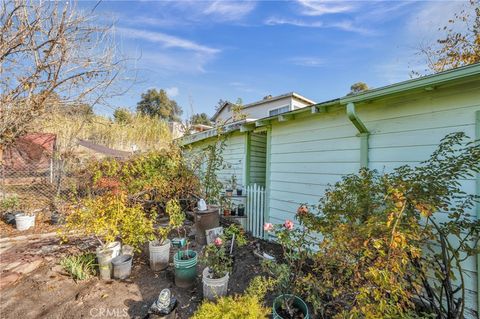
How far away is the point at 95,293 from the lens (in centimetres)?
279

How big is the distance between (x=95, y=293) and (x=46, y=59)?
477cm

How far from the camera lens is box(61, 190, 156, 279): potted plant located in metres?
3.10

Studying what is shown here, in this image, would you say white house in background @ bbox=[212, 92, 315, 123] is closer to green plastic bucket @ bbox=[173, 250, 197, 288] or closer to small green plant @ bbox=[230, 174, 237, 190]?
small green plant @ bbox=[230, 174, 237, 190]

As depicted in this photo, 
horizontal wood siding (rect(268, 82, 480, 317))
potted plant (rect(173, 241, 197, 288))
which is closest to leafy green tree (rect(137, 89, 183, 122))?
horizontal wood siding (rect(268, 82, 480, 317))

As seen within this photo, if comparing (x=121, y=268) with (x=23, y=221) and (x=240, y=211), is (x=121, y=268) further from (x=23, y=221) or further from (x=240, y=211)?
(x=23, y=221)

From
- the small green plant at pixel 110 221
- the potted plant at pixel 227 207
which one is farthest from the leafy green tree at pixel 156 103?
the small green plant at pixel 110 221

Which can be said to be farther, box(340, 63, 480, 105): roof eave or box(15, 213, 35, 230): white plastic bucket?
box(15, 213, 35, 230): white plastic bucket

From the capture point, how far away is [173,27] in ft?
18.0

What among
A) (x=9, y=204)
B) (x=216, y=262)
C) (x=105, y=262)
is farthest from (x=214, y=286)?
(x=9, y=204)

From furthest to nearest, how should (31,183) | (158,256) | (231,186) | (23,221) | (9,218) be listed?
(31,183) → (231,186) → (9,218) → (23,221) → (158,256)

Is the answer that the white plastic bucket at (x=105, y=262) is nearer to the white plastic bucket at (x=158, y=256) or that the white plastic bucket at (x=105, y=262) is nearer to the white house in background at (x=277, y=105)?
the white plastic bucket at (x=158, y=256)

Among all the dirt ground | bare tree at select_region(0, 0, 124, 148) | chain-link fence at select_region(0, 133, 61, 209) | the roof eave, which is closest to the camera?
the roof eave

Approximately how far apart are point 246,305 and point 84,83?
19.2 feet

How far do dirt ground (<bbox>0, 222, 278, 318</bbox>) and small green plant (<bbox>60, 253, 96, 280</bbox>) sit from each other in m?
0.08
